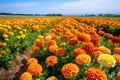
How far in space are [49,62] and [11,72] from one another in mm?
3741

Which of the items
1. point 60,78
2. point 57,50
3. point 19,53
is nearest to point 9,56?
point 19,53

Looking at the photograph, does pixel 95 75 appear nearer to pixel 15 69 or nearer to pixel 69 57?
pixel 69 57

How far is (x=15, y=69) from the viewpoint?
28.9 feet

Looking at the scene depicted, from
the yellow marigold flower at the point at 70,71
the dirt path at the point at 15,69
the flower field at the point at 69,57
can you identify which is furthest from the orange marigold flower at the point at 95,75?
the dirt path at the point at 15,69

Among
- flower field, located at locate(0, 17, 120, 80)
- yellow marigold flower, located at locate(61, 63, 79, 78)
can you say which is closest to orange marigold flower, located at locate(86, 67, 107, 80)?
flower field, located at locate(0, 17, 120, 80)

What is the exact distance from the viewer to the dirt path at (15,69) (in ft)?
26.7

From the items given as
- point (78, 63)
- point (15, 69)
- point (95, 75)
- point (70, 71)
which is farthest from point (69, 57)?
point (15, 69)

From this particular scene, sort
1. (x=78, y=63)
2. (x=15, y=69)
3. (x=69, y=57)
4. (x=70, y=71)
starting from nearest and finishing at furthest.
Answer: (x=70, y=71)
(x=78, y=63)
(x=69, y=57)
(x=15, y=69)

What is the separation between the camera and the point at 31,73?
4.59 metres

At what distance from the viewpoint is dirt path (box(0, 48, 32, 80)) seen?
8.15 meters

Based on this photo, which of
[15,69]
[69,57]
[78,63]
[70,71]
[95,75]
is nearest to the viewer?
[95,75]

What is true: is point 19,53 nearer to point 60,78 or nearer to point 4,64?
point 4,64

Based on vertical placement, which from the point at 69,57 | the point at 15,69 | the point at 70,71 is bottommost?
the point at 15,69

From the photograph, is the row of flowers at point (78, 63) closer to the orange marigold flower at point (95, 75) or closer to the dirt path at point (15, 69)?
the orange marigold flower at point (95, 75)
